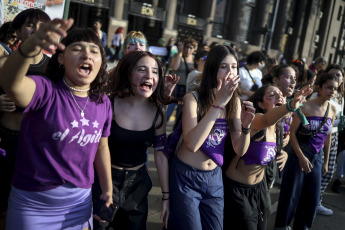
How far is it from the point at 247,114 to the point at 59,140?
1.43 metres

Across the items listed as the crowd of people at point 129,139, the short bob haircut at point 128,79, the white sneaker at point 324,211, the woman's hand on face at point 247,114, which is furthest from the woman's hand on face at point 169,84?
the white sneaker at point 324,211

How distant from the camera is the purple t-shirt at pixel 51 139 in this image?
1.75 metres

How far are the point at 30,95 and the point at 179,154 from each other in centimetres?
129

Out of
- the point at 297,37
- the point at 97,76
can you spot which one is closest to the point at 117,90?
the point at 97,76

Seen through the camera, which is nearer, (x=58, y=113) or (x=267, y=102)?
(x=58, y=113)

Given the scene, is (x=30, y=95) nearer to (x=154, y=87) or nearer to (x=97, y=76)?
(x=97, y=76)

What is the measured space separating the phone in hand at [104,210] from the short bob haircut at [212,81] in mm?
945

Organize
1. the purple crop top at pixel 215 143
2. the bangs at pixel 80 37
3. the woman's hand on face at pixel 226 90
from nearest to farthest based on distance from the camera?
the bangs at pixel 80 37, the woman's hand on face at pixel 226 90, the purple crop top at pixel 215 143

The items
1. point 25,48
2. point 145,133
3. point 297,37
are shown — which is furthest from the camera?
point 297,37

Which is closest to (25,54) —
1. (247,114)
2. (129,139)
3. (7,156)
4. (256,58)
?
(129,139)

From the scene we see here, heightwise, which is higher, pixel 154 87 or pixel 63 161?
pixel 154 87

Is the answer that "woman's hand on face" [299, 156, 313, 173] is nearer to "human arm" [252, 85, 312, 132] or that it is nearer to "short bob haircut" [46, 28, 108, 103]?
"human arm" [252, 85, 312, 132]

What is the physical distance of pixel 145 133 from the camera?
2383mm

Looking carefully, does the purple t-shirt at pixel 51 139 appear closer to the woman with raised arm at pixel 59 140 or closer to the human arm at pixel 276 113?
the woman with raised arm at pixel 59 140
